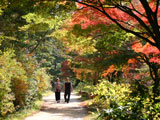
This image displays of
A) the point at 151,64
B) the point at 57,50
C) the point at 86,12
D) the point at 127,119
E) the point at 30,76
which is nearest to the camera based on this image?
the point at 127,119

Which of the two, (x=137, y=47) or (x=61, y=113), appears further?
(x=61, y=113)

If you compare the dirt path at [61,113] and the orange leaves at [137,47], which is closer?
the dirt path at [61,113]

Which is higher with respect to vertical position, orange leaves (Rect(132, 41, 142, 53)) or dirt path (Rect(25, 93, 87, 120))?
orange leaves (Rect(132, 41, 142, 53))

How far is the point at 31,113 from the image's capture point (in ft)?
32.8

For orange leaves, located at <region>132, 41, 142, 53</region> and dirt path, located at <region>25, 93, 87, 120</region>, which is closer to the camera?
dirt path, located at <region>25, 93, 87, 120</region>

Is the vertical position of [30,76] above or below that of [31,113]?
above

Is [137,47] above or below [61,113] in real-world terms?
above

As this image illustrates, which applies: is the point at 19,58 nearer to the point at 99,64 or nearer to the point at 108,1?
the point at 99,64

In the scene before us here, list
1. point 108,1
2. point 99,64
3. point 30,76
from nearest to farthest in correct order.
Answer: point 108,1, point 99,64, point 30,76

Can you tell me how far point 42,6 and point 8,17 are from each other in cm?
661

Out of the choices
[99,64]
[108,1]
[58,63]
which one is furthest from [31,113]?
[58,63]

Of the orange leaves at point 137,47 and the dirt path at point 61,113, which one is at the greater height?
the orange leaves at point 137,47

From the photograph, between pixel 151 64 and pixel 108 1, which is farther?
pixel 151 64

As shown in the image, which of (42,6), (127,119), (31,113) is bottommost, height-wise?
(31,113)
